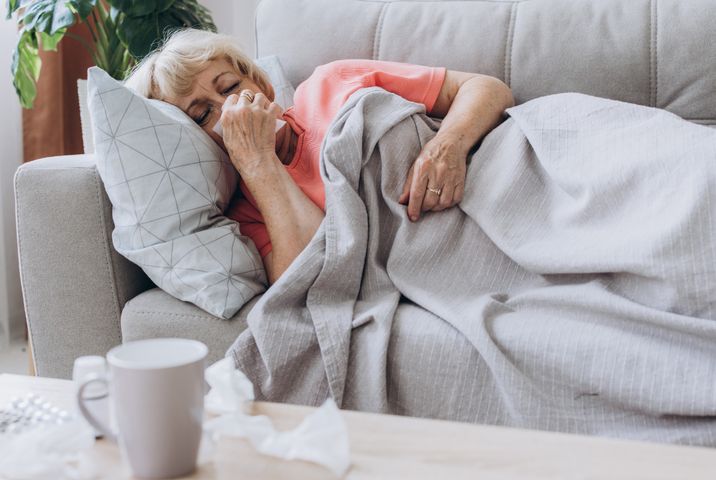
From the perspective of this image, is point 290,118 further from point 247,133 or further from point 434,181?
point 434,181

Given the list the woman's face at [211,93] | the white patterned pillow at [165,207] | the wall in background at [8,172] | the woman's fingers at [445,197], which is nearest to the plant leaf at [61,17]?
the wall in background at [8,172]

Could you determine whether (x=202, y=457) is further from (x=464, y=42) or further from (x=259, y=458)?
(x=464, y=42)

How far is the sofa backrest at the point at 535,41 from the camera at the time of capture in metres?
1.46

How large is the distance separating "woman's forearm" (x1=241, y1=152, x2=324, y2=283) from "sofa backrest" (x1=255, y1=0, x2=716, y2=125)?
47 centimetres

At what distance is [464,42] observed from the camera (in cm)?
160

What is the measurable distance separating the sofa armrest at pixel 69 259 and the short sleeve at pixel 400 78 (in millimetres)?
519

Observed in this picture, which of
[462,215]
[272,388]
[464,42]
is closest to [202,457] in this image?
[272,388]

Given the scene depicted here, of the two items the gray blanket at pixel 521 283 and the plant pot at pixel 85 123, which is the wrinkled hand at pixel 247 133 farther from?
the plant pot at pixel 85 123

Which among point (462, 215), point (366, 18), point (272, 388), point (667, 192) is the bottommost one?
point (272, 388)

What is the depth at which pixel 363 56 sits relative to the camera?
1673mm

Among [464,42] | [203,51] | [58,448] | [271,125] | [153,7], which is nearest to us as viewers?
[58,448]

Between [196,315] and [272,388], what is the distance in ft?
0.66

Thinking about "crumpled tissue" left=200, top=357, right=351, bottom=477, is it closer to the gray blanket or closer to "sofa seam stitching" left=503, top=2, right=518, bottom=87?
the gray blanket

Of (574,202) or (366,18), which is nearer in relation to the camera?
(574,202)
